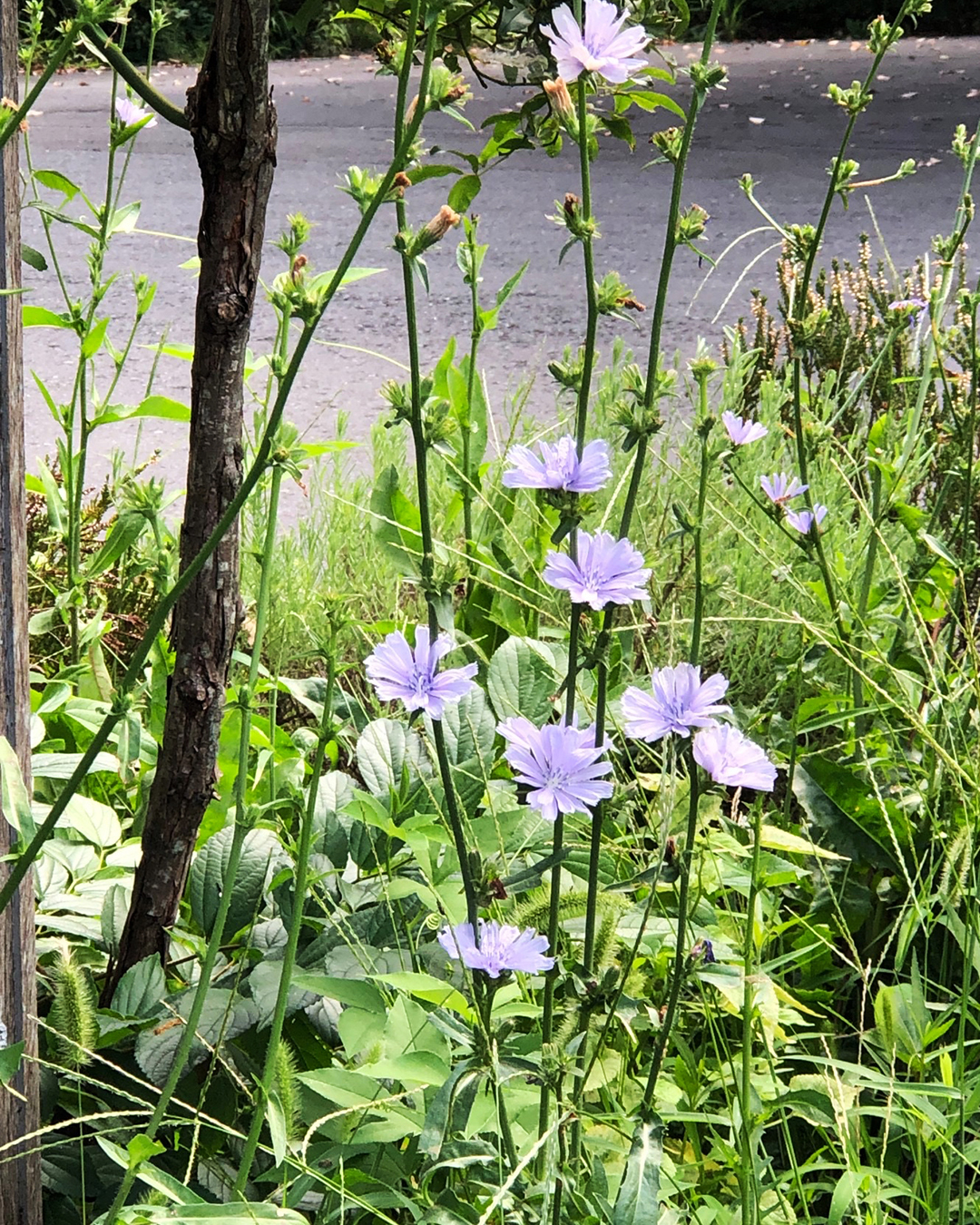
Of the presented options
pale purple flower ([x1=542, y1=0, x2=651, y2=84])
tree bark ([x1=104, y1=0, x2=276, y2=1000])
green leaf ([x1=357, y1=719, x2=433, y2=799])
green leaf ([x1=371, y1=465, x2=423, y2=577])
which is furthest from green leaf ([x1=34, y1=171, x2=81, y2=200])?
pale purple flower ([x1=542, y1=0, x2=651, y2=84])

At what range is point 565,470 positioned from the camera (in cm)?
72

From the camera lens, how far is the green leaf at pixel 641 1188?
711 mm

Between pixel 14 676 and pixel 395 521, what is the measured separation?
0.75 metres

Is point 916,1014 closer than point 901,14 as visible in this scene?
Yes

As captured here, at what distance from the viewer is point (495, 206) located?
208 inches

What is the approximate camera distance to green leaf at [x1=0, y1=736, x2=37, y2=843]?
737mm

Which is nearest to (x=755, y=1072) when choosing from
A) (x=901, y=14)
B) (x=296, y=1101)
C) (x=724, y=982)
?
(x=724, y=982)

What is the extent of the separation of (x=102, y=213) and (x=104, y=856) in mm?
683

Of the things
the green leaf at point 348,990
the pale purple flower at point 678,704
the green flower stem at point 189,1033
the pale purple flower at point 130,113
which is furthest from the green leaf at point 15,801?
the pale purple flower at point 130,113

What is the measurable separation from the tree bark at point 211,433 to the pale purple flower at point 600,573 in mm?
383

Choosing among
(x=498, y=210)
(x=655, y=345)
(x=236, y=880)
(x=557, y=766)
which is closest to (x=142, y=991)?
(x=236, y=880)

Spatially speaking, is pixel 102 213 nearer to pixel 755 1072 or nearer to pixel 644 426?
pixel 644 426

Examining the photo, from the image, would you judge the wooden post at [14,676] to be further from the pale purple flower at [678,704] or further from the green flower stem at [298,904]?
the pale purple flower at [678,704]

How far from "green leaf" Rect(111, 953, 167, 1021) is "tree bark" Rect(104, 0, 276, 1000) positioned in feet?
0.16
